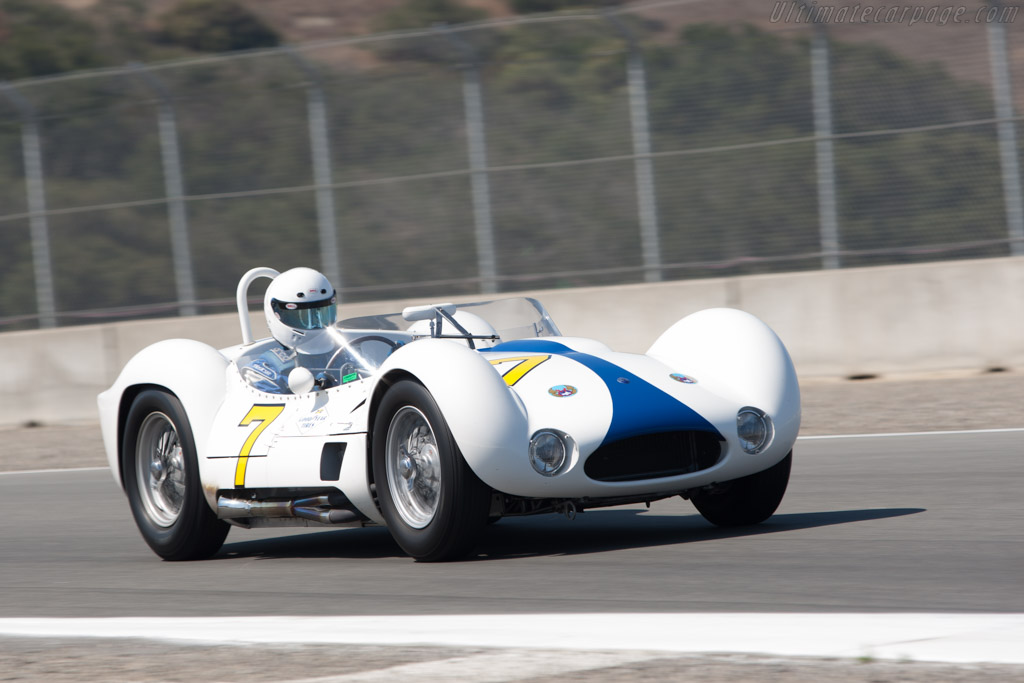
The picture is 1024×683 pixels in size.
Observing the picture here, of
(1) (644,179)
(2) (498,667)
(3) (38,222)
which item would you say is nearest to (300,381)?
(2) (498,667)

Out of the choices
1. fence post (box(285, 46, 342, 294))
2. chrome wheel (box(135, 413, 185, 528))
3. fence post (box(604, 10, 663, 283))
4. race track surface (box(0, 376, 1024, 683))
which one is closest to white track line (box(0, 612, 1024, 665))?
race track surface (box(0, 376, 1024, 683))

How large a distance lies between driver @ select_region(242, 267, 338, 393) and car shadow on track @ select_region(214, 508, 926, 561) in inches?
35.3

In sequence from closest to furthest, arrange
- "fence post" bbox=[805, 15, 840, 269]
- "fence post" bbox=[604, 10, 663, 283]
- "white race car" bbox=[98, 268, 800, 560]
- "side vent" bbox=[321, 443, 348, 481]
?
1. "white race car" bbox=[98, 268, 800, 560]
2. "side vent" bbox=[321, 443, 348, 481]
3. "fence post" bbox=[805, 15, 840, 269]
4. "fence post" bbox=[604, 10, 663, 283]

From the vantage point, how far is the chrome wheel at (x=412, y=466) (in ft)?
20.5

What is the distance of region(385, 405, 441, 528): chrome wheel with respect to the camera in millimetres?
6246

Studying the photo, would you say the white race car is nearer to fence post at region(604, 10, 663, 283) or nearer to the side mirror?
the side mirror

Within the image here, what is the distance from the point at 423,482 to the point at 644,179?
8706 mm

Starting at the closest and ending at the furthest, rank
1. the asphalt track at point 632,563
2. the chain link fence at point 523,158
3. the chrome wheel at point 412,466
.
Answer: the asphalt track at point 632,563 < the chrome wheel at point 412,466 < the chain link fence at point 523,158

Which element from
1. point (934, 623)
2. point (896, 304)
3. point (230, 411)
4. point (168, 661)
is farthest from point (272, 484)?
point (896, 304)

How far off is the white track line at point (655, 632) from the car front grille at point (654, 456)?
114 centimetres

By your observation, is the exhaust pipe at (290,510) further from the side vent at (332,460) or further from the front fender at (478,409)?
the front fender at (478,409)

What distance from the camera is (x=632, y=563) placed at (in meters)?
6.04

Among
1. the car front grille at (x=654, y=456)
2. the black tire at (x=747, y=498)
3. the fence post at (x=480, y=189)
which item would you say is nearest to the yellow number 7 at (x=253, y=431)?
the car front grille at (x=654, y=456)

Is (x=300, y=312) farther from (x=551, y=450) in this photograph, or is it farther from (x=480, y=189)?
(x=480, y=189)
